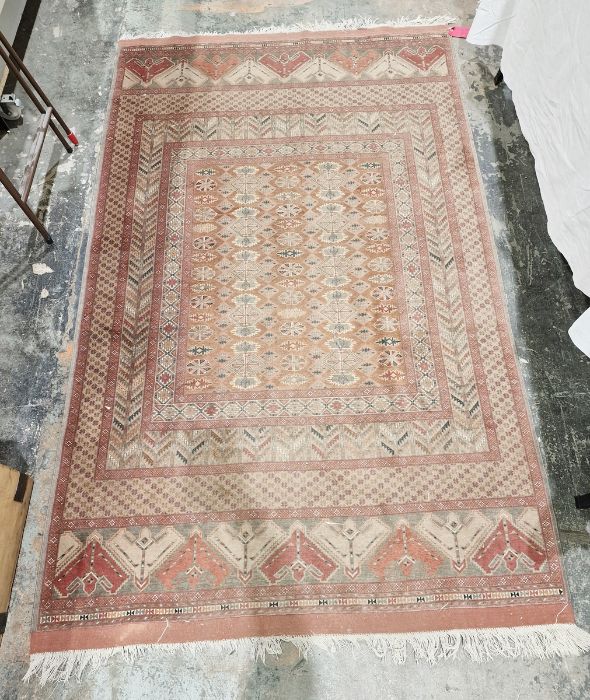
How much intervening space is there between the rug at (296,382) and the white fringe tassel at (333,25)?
0.07m

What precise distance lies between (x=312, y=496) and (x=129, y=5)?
2.63 m

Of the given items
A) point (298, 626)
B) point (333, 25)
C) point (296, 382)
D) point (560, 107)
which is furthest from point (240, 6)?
point (298, 626)

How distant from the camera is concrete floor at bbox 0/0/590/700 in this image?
5.90 feet

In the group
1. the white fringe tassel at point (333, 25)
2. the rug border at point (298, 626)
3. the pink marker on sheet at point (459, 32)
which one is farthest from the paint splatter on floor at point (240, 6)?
the rug border at point (298, 626)

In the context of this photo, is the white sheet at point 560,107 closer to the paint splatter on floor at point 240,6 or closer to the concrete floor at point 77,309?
the concrete floor at point 77,309

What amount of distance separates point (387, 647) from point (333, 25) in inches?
108

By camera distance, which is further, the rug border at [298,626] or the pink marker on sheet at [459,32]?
the pink marker on sheet at [459,32]

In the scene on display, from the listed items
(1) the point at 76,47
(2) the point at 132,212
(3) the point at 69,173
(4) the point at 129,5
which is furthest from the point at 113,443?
(4) the point at 129,5

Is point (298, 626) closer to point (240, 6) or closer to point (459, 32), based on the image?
point (459, 32)

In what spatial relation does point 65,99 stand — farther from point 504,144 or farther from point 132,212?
point 504,144

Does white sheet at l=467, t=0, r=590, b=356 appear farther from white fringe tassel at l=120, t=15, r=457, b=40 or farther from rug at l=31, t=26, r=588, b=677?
white fringe tassel at l=120, t=15, r=457, b=40

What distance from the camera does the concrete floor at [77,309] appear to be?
1.80 meters

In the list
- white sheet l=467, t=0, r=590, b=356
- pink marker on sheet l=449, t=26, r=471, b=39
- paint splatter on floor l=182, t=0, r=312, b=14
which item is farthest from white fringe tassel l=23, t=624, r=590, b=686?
paint splatter on floor l=182, t=0, r=312, b=14

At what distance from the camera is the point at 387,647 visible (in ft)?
5.98
